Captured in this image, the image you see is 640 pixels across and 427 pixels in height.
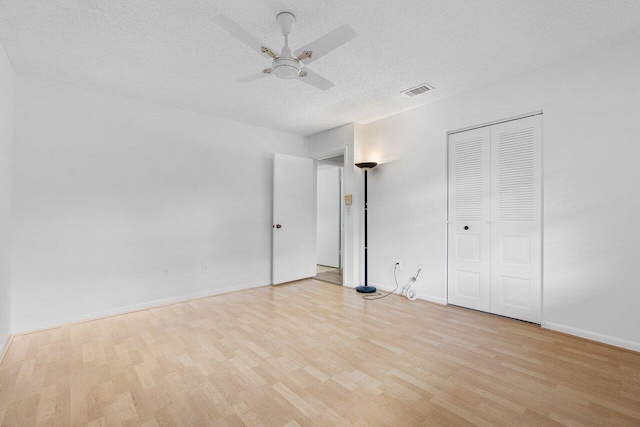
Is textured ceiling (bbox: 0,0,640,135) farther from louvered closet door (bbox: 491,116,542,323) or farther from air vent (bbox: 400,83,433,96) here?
louvered closet door (bbox: 491,116,542,323)

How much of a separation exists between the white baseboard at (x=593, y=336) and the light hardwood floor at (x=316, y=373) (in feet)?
0.24

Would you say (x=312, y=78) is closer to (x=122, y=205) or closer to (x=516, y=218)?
(x=516, y=218)

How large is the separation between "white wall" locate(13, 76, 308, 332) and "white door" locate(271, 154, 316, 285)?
331mm

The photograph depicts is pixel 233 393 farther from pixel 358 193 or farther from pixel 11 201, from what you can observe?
pixel 358 193

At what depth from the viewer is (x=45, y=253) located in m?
2.97

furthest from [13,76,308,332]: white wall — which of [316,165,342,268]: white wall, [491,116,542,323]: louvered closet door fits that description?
[491,116,542,323]: louvered closet door

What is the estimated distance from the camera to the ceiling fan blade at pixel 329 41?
1.80 meters

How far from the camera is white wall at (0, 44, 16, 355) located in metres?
2.42

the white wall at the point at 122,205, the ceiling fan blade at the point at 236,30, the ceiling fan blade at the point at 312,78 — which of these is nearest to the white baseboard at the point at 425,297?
the white wall at the point at 122,205

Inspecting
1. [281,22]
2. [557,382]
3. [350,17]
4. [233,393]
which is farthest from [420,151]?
[233,393]

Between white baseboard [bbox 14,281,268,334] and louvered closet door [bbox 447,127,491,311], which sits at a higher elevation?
louvered closet door [bbox 447,127,491,311]

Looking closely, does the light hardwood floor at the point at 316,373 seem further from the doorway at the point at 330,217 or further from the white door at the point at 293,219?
the doorway at the point at 330,217

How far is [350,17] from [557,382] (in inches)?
118

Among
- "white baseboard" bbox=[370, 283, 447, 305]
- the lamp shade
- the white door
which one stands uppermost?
the lamp shade
